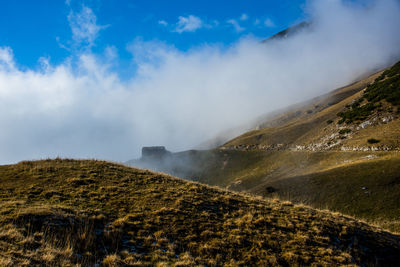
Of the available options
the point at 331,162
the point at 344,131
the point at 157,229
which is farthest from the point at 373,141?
the point at 157,229

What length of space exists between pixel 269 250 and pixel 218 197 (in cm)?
634

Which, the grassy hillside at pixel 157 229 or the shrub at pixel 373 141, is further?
Answer: the shrub at pixel 373 141

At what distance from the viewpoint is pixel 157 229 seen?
1065 cm

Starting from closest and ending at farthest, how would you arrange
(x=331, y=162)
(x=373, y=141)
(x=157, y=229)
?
(x=157, y=229) < (x=373, y=141) < (x=331, y=162)

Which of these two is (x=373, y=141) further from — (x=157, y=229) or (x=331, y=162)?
(x=157, y=229)

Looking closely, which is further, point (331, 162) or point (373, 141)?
point (331, 162)

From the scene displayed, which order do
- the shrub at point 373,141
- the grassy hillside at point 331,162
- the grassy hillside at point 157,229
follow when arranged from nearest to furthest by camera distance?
the grassy hillside at point 157,229
the grassy hillside at point 331,162
the shrub at point 373,141

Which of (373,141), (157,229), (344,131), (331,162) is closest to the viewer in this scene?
(157,229)

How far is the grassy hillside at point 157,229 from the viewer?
8414mm

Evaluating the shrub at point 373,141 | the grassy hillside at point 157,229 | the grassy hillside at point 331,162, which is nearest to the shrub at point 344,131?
the grassy hillside at point 331,162

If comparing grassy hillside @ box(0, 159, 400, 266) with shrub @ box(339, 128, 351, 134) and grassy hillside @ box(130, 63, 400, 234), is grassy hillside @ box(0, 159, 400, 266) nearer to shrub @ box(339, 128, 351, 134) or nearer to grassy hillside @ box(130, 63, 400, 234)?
grassy hillside @ box(130, 63, 400, 234)

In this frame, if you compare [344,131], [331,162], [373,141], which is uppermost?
[344,131]

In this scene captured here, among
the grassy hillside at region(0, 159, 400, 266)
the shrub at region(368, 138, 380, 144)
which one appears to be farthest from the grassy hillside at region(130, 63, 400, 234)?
the grassy hillside at region(0, 159, 400, 266)

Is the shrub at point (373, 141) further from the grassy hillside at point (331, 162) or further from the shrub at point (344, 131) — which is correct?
the shrub at point (344, 131)
